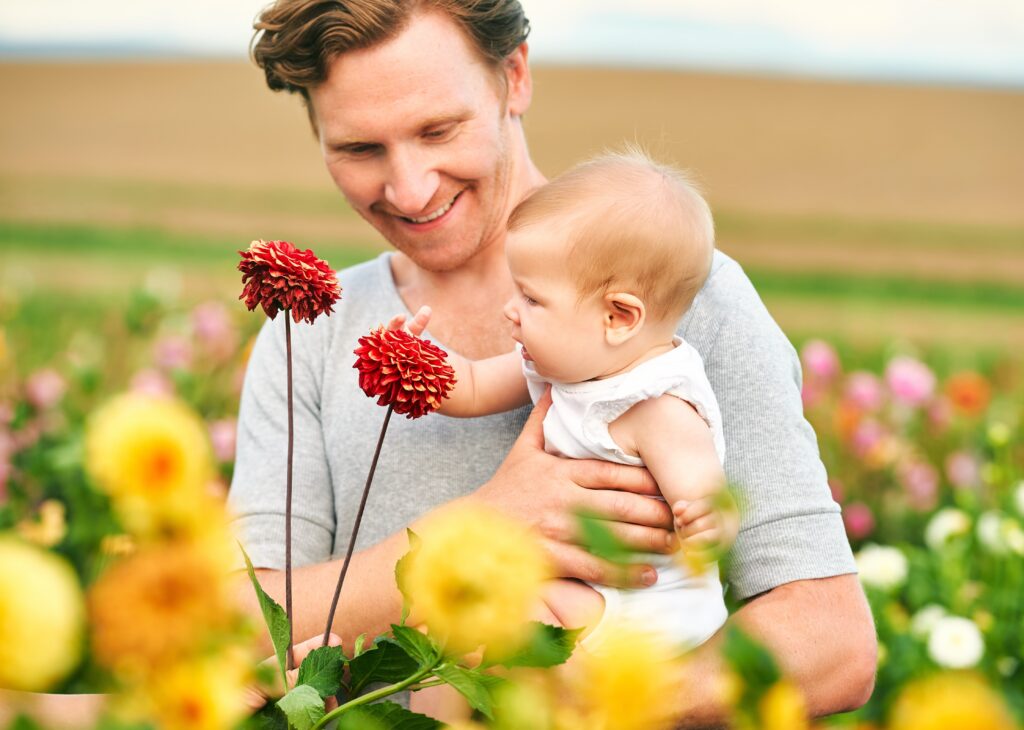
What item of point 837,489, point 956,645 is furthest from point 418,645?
point 837,489

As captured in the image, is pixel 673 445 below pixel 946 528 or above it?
above

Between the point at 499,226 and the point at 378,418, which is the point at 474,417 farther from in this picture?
the point at 499,226

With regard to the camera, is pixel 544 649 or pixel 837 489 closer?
pixel 544 649

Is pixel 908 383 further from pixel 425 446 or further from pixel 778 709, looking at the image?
pixel 778 709

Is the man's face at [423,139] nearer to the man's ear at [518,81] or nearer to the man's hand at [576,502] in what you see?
the man's ear at [518,81]

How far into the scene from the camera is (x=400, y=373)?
1.07 metres

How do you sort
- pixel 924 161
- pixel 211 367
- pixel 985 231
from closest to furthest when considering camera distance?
pixel 211 367
pixel 985 231
pixel 924 161

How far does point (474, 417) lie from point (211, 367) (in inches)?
91.7

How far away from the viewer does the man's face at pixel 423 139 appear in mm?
1764

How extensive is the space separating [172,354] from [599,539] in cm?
365

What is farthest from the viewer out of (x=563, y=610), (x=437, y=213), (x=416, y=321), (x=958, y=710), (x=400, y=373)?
(x=437, y=213)

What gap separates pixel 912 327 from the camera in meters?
7.93

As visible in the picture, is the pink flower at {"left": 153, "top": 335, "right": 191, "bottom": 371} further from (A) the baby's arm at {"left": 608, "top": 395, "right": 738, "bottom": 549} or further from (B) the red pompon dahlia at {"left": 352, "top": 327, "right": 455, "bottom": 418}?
(B) the red pompon dahlia at {"left": 352, "top": 327, "right": 455, "bottom": 418}

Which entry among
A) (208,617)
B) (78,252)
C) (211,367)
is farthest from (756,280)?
(208,617)
